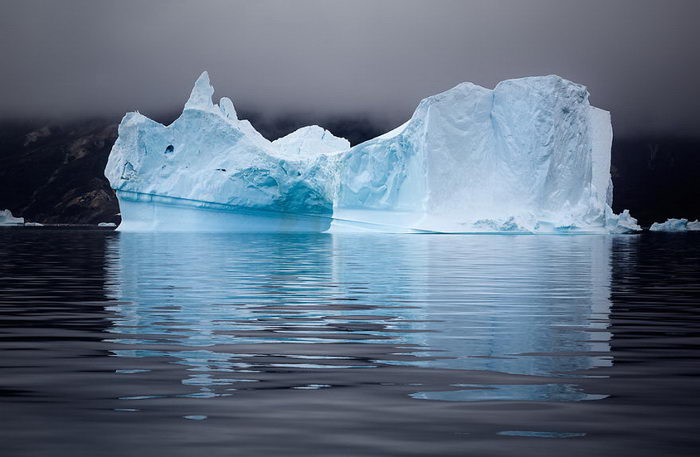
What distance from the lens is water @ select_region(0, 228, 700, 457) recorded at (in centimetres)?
394

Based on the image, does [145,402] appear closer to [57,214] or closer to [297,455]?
[297,455]

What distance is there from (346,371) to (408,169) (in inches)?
1541

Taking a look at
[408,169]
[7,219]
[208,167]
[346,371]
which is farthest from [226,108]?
[7,219]

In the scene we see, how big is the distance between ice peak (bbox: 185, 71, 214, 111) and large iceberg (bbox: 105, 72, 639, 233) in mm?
83

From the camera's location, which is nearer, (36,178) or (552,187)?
(552,187)

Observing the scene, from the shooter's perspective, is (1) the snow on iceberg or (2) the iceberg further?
(2) the iceberg

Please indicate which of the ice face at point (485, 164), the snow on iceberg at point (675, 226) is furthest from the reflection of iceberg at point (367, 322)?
the snow on iceberg at point (675, 226)

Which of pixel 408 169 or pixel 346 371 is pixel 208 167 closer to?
pixel 408 169

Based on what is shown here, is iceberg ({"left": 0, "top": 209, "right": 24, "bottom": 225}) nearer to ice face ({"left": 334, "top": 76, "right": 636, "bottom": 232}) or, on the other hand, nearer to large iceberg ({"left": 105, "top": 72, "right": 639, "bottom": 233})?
large iceberg ({"left": 105, "top": 72, "right": 639, "bottom": 233})

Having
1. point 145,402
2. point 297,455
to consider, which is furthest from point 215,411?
point 297,455

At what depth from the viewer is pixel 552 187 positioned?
44.0 metres

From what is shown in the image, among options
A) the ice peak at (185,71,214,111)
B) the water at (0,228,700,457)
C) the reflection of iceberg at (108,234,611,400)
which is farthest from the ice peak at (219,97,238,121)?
the water at (0,228,700,457)

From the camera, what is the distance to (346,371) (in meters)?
5.67

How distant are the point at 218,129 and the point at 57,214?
10802cm
